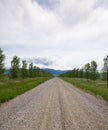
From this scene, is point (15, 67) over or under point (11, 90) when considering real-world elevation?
over

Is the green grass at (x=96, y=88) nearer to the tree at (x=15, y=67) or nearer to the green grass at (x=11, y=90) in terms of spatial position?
the green grass at (x=11, y=90)

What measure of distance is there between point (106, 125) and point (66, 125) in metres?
1.89

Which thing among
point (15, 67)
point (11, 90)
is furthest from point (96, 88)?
point (15, 67)

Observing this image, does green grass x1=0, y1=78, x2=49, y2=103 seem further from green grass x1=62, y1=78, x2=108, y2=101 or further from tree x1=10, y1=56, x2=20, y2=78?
tree x1=10, y1=56, x2=20, y2=78

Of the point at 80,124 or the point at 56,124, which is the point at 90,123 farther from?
the point at 56,124

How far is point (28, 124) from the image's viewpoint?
7.86 m

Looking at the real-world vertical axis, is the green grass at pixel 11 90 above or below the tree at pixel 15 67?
below

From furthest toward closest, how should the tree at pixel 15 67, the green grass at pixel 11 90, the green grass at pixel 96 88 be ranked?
the tree at pixel 15 67 → the green grass at pixel 96 88 → the green grass at pixel 11 90

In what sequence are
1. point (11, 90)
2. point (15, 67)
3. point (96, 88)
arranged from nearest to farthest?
point (11, 90) < point (96, 88) < point (15, 67)

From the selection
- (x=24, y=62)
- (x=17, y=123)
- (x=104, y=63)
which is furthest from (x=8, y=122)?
(x=24, y=62)

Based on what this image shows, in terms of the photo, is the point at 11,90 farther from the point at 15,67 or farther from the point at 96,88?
the point at 15,67

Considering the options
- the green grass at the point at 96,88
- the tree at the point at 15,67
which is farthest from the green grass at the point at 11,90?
the tree at the point at 15,67

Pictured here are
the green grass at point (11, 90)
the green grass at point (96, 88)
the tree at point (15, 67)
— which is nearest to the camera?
the green grass at point (11, 90)

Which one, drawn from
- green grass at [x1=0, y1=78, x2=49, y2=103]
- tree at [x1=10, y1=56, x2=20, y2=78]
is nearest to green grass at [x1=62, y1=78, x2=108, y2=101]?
green grass at [x1=0, y1=78, x2=49, y2=103]
